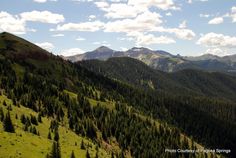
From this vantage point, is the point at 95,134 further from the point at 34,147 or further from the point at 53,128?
the point at 34,147

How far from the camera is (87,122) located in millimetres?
196250

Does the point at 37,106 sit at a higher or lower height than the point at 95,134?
higher

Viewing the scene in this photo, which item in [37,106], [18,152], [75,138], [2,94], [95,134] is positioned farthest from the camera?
[95,134]

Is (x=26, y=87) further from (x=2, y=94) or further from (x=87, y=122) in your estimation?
(x=87, y=122)

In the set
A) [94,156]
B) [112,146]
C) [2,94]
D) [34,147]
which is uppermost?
[2,94]

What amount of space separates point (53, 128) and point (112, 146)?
59.2m

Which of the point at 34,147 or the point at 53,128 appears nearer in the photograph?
the point at 34,147

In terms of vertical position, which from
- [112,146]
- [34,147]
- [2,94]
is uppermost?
[2,94]

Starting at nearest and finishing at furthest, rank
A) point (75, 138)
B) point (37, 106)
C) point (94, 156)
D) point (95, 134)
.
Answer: point (94, 156) < point (75, 138) < point (37, 106) < point (95, 134)

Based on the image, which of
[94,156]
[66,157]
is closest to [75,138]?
[94,156]

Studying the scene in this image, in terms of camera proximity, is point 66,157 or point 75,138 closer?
point 66,157

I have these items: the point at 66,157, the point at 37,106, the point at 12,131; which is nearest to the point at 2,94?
the point at 37,106

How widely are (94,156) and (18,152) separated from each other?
38.1m

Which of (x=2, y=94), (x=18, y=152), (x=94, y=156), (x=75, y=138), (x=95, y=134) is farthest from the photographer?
(x=95, y=134)
